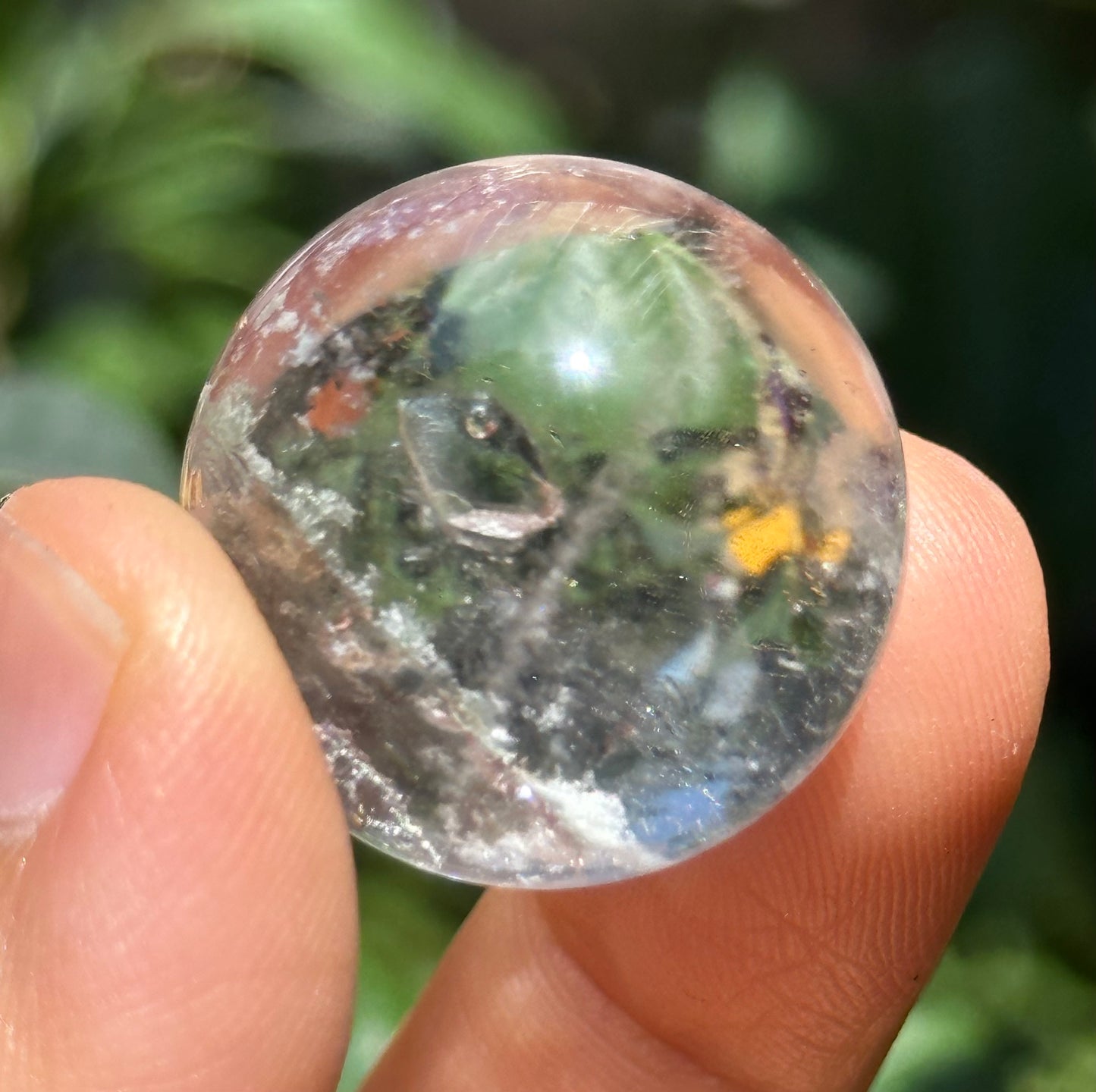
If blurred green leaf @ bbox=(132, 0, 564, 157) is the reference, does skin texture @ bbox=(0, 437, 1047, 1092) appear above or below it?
below

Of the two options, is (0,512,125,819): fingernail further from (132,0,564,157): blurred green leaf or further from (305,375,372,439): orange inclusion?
(132,0,564,157): blurred green leaf

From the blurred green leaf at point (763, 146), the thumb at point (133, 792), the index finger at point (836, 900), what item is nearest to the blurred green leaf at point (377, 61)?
the blurred green leaf at point (763, 146)

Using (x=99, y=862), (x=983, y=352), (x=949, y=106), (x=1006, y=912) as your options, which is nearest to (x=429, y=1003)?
(x=99, y=862)

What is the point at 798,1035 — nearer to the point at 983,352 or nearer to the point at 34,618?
the point at 34,618

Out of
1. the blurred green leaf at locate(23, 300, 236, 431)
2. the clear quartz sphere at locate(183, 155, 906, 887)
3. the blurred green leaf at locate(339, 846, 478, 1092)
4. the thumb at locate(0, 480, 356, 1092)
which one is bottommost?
the blurred green leaf at locate(339, 846, 478, 1092)

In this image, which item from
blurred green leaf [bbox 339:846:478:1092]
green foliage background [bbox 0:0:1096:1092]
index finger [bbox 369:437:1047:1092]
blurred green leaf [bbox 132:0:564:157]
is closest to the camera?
index finger [bbox 369:437:1047:1092]

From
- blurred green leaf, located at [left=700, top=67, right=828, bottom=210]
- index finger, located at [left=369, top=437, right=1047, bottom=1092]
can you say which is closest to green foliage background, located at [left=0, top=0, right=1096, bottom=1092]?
blurred green leaf, located at [left=700, top=67, right=828, bottom=210]

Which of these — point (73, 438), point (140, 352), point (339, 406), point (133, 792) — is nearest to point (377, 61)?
point (140, 352)

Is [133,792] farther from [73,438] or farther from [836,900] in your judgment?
[73,438]
